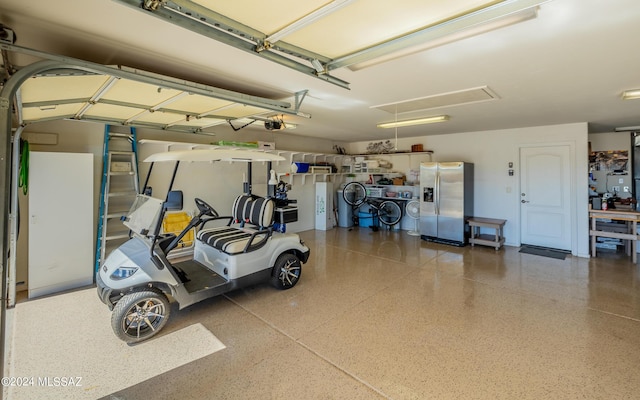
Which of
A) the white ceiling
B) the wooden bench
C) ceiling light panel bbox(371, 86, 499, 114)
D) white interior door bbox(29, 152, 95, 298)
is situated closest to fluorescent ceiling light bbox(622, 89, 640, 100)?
the white ceiling

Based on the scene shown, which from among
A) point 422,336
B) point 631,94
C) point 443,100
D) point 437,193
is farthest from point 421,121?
point 422,336

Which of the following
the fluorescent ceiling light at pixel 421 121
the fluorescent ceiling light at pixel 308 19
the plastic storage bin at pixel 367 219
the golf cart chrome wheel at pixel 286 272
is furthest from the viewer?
the plastic storage bin at pixel 367 219

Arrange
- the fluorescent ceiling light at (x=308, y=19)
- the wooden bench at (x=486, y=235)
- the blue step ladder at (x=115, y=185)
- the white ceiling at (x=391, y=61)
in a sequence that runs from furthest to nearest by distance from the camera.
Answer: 1. the wooden bench at (x=486, y=235)
2. the blue step ladder at (x=115, y=185)
3. the white ceiling at (x=391, y=61)
4. the fluorescent ceiling light at (x=308, y=19)

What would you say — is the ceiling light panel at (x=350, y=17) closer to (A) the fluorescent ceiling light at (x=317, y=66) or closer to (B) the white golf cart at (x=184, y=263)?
(A) the fluorescent ceiling light at (x=317, y=66)

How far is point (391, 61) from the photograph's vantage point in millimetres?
2484

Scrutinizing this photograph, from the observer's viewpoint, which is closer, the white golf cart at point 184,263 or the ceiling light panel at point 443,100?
the white golf cart at point 184,263

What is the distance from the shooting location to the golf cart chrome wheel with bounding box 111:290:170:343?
268 centimetres

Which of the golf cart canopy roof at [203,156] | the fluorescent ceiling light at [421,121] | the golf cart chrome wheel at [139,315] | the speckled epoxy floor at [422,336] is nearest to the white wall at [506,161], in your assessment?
the speckled epoxy floor at [422,336]

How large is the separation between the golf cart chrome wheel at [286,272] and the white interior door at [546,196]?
5120mm

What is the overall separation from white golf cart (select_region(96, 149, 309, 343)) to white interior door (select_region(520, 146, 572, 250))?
4992 mm

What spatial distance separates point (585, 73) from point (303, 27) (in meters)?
2.78

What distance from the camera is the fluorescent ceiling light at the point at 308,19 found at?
1.50 metres

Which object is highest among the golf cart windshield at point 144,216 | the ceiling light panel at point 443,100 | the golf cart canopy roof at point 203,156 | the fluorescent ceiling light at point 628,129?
the fluorescent ceiling light at point 628,129

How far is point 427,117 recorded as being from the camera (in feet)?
16.1
